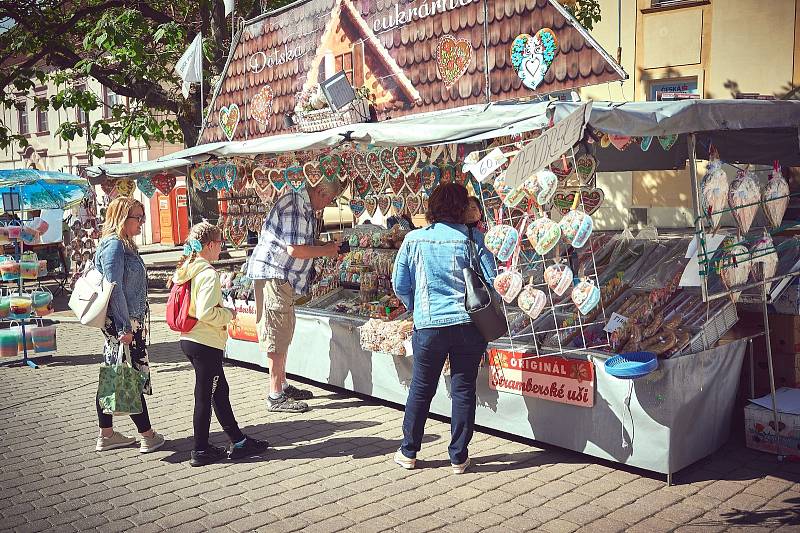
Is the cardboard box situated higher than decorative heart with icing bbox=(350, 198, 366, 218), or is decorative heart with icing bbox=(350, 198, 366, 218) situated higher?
decorative heart with icing bbox=(350, 198, 366, 218)

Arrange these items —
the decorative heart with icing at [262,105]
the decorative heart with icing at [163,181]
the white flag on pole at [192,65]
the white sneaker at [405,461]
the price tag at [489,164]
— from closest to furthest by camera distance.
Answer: the price tag at [489,164] → the white sneaker at [405,461] → the decorative heart with icing at [163,181] → the decorative heart with icing at [262,105] → the white flag on pole at [192,65]

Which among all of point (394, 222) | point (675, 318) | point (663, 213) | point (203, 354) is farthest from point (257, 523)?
point (663, 213)

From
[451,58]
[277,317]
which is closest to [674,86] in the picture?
[451,58]

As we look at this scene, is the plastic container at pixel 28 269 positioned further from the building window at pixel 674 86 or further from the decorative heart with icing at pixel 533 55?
the building window at pixel 674 86

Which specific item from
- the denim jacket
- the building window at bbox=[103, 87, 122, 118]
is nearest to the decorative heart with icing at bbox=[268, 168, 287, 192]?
the denim jacket

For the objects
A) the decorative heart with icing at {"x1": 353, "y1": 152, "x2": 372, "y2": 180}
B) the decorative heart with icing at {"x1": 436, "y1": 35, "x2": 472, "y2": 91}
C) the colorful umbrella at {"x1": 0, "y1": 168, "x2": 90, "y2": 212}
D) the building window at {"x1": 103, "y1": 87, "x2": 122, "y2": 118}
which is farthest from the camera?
the building window at {"x1": 103, "y1": 87, "x2": 122, "y2": 118}

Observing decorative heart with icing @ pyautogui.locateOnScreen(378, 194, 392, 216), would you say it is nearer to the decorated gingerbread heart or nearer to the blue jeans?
the decorated gingerbread heart

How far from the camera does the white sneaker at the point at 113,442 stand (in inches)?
213

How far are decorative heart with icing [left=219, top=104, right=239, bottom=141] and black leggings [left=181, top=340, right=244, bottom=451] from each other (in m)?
5.53

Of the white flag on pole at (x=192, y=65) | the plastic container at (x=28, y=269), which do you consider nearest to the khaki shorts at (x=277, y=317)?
the plastic container at (x=28, y=269)

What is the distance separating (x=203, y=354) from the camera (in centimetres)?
488

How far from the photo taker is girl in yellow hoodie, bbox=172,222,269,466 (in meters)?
4.83

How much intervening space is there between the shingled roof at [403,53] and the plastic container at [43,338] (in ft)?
10.9

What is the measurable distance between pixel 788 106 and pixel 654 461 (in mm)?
2429
